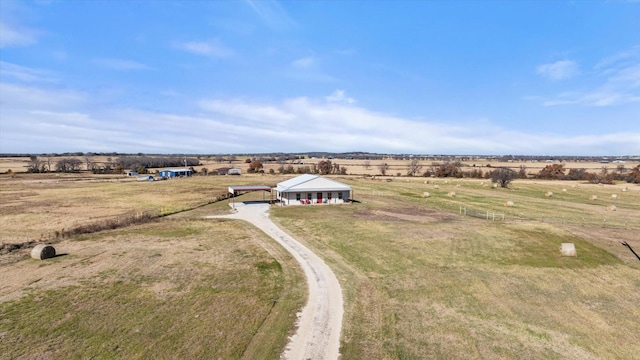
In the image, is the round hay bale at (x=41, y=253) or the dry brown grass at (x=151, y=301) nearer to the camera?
the dry brown grass at (x=151, y=301)

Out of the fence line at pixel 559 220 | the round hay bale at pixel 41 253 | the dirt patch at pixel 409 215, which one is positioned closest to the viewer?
the round hay bale at pixel 41 253

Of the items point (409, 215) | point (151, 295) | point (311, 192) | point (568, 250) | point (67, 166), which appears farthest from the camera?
point (67, 166)

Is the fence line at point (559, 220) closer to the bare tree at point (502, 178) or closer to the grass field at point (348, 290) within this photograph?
the grass field at point (348, 290)

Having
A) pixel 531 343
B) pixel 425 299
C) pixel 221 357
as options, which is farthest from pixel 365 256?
pixel 221 357

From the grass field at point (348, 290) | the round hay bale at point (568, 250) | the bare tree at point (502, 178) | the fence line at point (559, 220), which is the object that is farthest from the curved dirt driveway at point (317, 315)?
the bare tree at point (502, 178)

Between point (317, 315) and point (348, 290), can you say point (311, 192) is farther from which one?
point (317, 315)

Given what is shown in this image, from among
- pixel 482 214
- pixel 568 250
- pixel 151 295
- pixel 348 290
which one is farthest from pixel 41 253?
pixel 482 214

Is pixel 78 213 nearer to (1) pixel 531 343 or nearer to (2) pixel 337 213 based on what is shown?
(2) pixel 337 213
